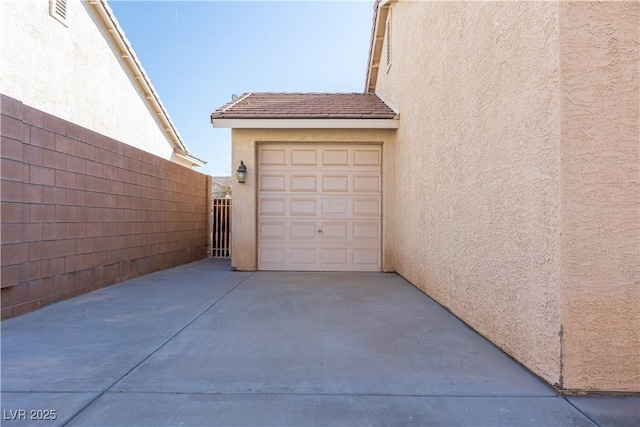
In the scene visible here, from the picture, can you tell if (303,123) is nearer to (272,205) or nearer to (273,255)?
(272,205)

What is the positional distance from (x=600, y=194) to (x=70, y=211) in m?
6.77

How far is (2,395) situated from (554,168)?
4.44m

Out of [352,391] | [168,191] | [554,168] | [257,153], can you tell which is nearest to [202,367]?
[352,391]

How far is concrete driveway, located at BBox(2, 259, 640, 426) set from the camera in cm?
254

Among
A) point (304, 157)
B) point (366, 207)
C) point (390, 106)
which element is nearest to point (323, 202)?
point (366, 207)

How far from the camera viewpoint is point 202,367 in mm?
3287

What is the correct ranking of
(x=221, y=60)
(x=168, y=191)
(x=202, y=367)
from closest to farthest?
(x=202, y=367)
(x=168, y=191)
(x=221, y=60)

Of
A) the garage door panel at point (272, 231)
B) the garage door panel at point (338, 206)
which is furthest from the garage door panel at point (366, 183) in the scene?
the garage door panel at point (272, 231)

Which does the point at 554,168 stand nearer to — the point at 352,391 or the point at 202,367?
the point at 352,391

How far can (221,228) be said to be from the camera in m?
12.6

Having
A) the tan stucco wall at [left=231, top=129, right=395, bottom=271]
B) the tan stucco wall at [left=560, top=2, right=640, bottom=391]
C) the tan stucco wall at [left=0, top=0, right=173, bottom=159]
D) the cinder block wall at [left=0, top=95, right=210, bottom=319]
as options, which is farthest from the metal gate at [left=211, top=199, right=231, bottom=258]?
the tan stucco wall at [left=560, top=2, right=640, bottom=391]

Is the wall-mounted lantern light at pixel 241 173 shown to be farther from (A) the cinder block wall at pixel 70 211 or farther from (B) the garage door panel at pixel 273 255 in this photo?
(A) the cinder block wall at pixel 70 211

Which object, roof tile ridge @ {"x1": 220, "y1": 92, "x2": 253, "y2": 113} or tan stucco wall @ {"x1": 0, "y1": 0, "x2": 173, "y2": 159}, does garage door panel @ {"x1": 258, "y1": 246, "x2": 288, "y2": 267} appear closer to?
roof tile ridge @ {"x1": 220, "y1": 92, "x2": 253, "y2": 113}

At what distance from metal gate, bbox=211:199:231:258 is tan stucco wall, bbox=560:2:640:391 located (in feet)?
35.5
